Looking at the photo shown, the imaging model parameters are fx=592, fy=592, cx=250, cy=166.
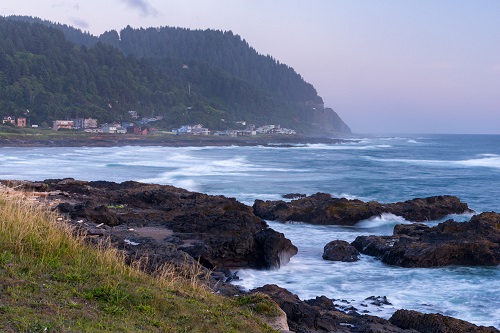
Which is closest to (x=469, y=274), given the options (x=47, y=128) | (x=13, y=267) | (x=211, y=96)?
(x=13, y=267)

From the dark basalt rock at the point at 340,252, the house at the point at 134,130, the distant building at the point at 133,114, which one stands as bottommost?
the dark basalt rock at the point at 340,252

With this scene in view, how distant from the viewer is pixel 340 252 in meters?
16.3

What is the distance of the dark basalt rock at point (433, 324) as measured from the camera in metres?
9.79

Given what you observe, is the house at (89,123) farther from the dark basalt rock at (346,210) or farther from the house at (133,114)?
the dark basalt rock at (346,210)

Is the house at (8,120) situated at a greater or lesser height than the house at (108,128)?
greater

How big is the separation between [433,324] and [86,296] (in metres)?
5.92

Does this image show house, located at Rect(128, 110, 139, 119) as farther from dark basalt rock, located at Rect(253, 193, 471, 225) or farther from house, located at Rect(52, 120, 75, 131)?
dark basalt rock, located at Rect(253, 193, 471, 225)

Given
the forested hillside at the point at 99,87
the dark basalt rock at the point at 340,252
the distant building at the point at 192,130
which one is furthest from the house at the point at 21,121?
the dark basalt rock at the point at 340,252

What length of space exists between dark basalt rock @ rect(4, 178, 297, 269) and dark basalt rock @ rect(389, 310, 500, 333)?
4602mm

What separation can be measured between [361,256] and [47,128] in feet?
315

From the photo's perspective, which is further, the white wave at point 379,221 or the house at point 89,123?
the house at point 89,123

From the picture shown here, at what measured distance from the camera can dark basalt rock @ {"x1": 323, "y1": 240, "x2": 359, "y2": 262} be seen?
1614cm

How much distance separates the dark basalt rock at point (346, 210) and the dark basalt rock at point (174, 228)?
2.24m

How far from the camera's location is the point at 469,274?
49.5ft
